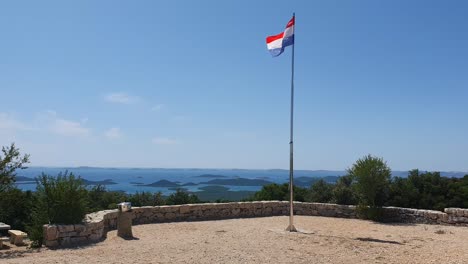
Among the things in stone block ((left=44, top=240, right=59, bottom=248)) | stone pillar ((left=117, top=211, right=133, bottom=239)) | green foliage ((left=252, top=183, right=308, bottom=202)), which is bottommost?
stone block ((left=44, top=240, right=59, bottom=248))

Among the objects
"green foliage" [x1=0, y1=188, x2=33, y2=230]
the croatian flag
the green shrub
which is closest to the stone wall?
the green shrub

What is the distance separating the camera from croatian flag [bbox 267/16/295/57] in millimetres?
11289

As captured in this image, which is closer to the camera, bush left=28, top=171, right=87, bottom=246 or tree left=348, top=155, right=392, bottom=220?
bush left=28, top=171, right=87, bottom=246

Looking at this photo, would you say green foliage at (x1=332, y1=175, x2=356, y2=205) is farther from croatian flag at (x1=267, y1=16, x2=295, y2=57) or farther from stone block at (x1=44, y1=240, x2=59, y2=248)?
stone block at (x1=44, y1=240, x2=59, y2=248)

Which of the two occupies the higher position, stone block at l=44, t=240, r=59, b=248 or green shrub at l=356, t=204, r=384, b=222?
green shrub at l=356, t=204, r=384, b=222

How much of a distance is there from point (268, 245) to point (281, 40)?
19.3ft

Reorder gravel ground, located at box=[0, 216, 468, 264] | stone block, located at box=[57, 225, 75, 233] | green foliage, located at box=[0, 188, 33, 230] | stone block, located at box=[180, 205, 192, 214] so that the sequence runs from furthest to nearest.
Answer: stone block, located at box=[180, 205, 192, 214] → green foliage, located at box=[0, 188, 33, 230] → stone block, located at box=[57, 225, 75, 233] → gravel ground, located at box=[0, 216, 468, 264]

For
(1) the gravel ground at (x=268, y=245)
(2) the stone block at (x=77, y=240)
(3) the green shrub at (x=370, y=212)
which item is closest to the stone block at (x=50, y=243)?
(1) the gravel ground at (x=268, y=245)

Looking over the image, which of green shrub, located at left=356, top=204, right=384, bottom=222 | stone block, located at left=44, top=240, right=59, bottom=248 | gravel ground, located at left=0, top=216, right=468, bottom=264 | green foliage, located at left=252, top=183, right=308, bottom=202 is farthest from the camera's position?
green foliage, located at left=252, top=183, right=308, bottom=202

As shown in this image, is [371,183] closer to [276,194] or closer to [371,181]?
[371,181]

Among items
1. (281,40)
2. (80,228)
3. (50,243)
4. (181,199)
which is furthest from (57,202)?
(181,199)

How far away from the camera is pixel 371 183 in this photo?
13500 millimetres

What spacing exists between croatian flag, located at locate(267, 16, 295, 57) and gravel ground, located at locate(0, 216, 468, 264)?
17.1 ft

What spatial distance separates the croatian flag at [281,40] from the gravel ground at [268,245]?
17.1 feet
